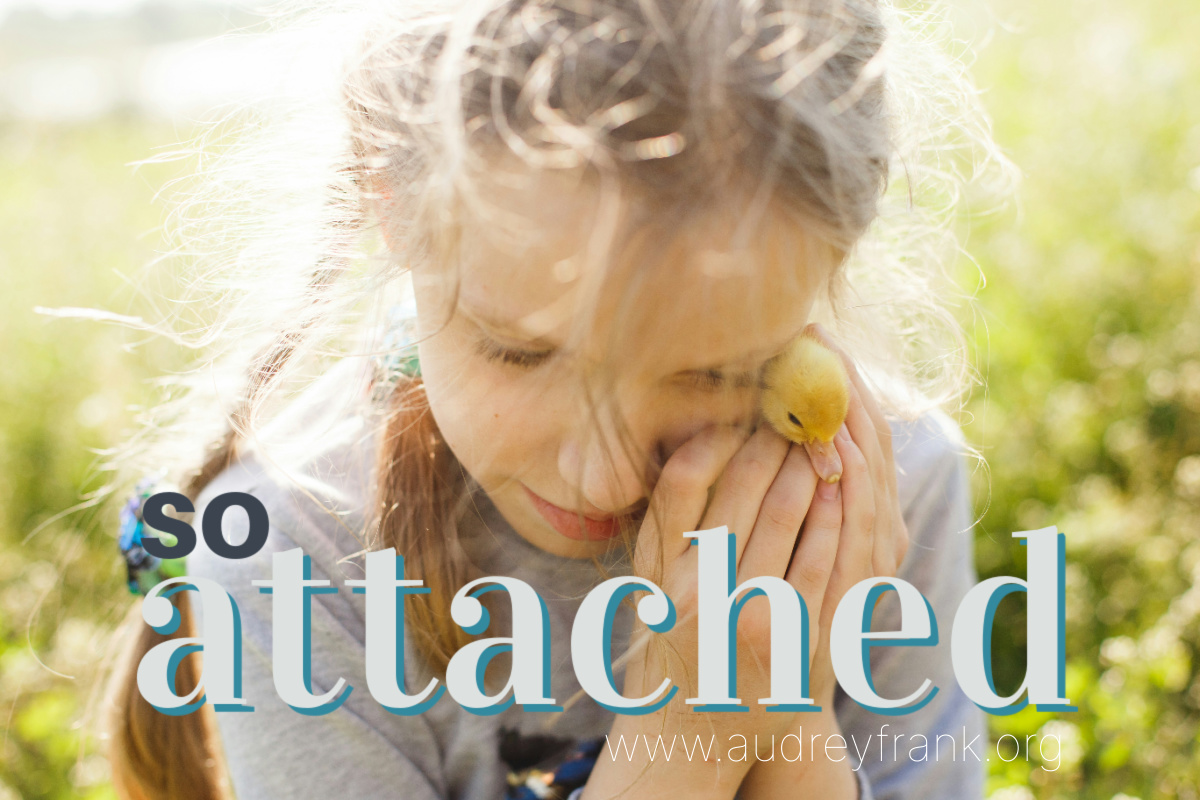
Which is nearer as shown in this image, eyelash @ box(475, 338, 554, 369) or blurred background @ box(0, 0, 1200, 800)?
eyelash @ box(475, 338, 554, 369)

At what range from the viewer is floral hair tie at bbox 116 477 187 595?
68.2 inches

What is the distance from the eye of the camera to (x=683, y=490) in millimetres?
1341

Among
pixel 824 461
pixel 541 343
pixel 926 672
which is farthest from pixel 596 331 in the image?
pixel 926 672

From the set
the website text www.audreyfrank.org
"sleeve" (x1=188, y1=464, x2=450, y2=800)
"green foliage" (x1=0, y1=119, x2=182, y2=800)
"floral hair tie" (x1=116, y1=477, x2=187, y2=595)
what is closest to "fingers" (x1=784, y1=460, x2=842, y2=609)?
the website text www.audreyfrank.org

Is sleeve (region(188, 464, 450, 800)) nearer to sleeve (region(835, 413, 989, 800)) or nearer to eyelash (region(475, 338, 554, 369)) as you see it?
eyelash (region(475, 338, 554, 369))

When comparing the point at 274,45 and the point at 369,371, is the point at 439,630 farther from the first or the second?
the point at 274,45

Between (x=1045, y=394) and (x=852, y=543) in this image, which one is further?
(x=1045, y=394)

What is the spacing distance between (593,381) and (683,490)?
271mm

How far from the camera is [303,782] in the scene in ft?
5.10

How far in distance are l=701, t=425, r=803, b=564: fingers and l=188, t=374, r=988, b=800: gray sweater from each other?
259 millimetres

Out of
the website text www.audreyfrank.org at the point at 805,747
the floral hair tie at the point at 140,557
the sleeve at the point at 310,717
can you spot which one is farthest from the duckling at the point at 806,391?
the floral hair tie at the point at 140,557

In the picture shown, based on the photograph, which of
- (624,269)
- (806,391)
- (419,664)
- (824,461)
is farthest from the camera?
(419,664)

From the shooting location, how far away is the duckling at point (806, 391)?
1261 mm

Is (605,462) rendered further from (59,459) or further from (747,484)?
(59,459)
